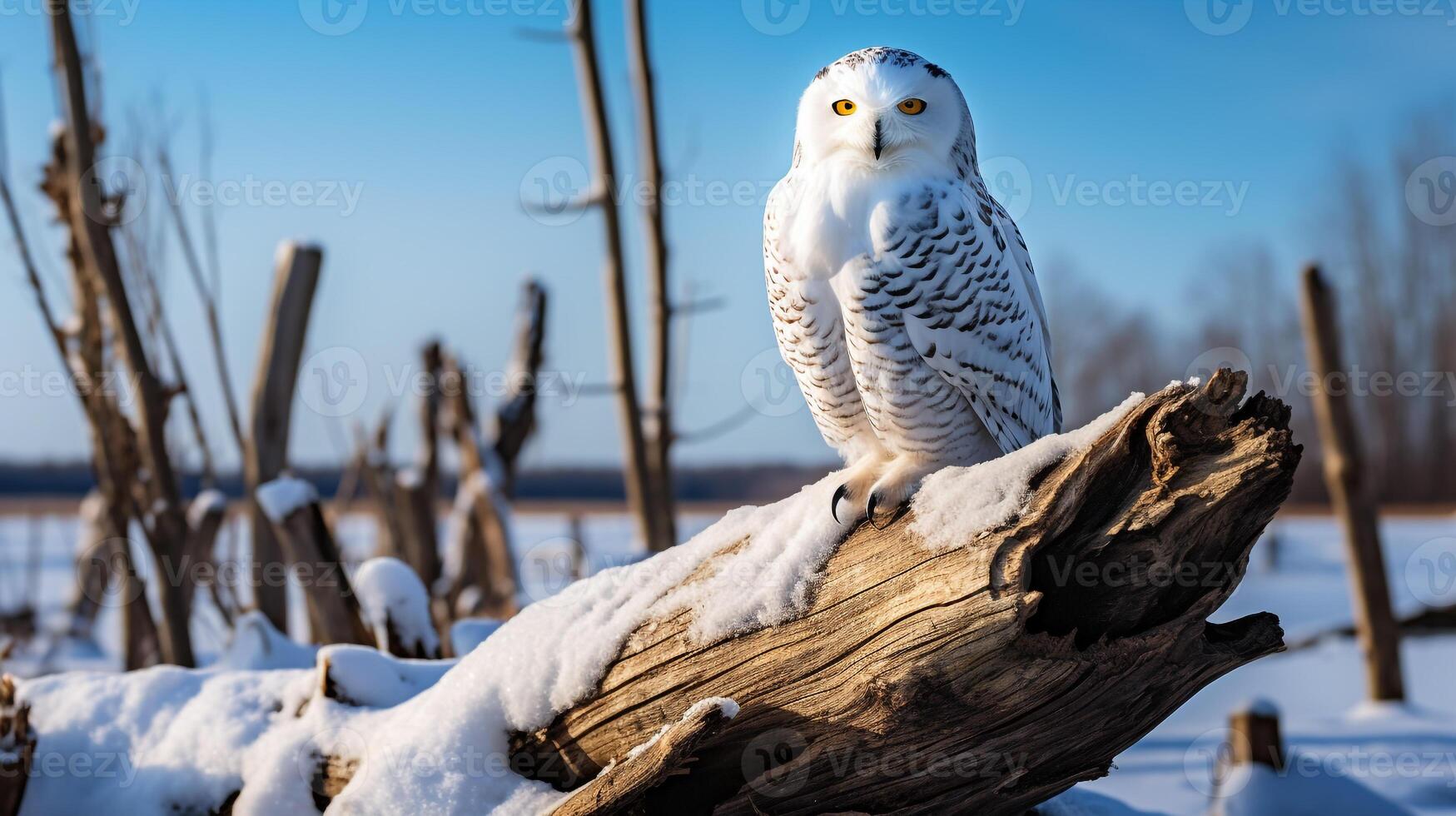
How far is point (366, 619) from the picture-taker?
2902 millimetres

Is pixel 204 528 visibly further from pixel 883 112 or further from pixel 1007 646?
pixel 1007 646

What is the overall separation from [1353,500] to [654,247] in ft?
11.4

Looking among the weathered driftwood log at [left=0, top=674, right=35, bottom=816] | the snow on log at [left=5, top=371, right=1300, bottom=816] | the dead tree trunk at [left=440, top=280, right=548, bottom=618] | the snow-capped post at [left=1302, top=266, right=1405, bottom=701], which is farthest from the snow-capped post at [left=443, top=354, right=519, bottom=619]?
the snow-capped post at [left=1302, top=266, right=1405, bottom=701]

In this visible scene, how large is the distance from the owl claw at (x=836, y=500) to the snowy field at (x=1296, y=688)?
0.79 m

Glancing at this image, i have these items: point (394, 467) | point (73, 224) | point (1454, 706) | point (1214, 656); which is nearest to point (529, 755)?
point (1214, 656)

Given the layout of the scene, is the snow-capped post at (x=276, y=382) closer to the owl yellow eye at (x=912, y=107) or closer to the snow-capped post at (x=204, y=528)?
the snow-capped post at (x=204, y=528)

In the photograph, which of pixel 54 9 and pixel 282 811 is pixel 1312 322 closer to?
pixel 282 811

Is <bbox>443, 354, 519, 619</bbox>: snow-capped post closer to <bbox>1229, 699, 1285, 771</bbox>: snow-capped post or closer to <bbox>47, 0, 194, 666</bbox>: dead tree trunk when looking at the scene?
<bbox>47, 0, 194, 666</bbox>: dead tree trunk

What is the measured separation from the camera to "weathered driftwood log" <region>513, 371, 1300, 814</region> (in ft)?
4.68

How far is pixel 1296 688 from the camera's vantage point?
5.79 metres

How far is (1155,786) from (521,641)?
108 inches

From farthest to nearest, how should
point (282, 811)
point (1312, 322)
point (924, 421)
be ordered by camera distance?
point (1312, 322) < point (282, 811) < point (924, 421)

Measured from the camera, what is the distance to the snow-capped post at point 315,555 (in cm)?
289

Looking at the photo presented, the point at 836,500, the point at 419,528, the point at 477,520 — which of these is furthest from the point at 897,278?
the point at 419,528
